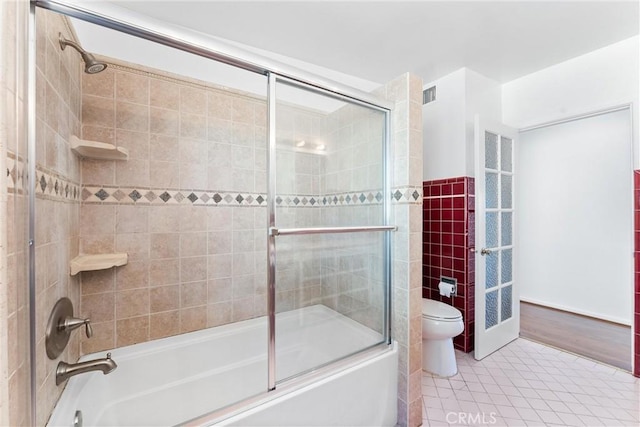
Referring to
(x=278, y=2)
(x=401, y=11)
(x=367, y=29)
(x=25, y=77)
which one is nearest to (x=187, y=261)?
(x=25, y=77)

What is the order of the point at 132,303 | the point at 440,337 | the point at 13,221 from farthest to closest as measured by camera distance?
the point at 440,337, the point at 132,303, the point at 13,221

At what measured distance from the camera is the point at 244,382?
1469mm

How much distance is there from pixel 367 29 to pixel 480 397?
8.41 feet

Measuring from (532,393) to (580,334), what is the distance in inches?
53.0

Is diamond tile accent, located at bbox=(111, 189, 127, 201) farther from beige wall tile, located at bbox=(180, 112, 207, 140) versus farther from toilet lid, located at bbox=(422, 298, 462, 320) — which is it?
toilet lid, located at bbox=(422, 298, 462, 320)

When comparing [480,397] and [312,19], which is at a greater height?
[312,19]

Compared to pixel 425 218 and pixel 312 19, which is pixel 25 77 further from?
pixel 425 218

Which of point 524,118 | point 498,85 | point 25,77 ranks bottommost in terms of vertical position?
point 25,77

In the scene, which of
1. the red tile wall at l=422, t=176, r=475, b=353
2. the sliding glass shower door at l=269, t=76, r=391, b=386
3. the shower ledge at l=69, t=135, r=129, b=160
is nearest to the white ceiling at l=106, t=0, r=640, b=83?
the sliding glass shower door at l=269, t=76, r=391, b=386

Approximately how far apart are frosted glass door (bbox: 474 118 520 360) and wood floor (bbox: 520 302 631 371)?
34 centimetres

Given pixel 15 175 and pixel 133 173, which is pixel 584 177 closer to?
pixel 133 173

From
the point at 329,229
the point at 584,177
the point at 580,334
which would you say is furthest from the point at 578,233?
the point at 329,229

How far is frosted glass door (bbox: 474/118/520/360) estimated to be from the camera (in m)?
2.17

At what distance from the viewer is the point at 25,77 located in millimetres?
750
